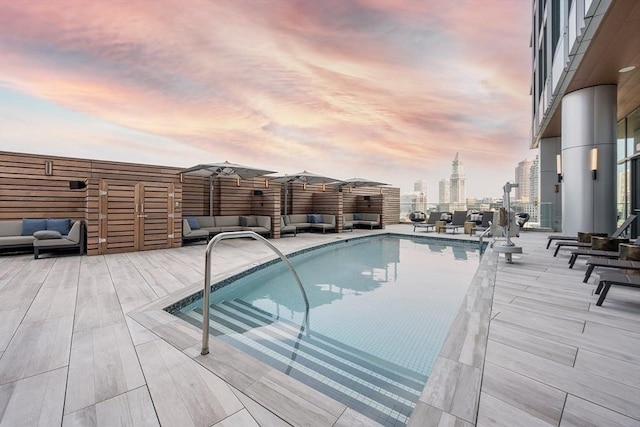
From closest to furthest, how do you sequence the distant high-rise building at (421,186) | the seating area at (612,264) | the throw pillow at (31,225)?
1. the seating area at (612,264)
2. the throw pillow at (31,225)
3. the distant high-rise building at (421,186)

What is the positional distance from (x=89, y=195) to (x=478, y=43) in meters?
11.5

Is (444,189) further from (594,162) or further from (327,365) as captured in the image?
(327,365)

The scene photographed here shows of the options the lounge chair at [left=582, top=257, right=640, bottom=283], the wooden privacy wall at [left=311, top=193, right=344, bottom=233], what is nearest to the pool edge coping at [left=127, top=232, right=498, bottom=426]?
the lounge chair at [left=582, top=257, right=640, bottom=283]

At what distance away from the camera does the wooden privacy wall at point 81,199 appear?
555cm

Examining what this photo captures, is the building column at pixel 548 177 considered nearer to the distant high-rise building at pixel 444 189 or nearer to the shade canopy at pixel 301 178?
the shade canopy at pixel 301 178

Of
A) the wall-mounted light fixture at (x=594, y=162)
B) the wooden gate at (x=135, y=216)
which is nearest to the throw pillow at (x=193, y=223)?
the wooden gate at (x=135, y=216)

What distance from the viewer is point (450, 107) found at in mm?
12562

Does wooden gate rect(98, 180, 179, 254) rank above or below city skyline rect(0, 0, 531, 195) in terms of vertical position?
below

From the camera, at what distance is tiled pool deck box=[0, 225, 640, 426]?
49.8 inches

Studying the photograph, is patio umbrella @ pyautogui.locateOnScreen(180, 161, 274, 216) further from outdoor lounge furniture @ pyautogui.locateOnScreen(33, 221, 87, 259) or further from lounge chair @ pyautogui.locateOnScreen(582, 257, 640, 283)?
lounge chair @ pyautogui.locateOnScreen(582, 257, 640, 283)

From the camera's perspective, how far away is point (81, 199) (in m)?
6.47

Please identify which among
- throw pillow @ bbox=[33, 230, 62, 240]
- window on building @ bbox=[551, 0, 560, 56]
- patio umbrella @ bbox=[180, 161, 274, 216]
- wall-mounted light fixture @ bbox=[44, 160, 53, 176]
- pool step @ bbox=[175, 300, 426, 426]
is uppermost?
window on building @ bbox=[551, 0, 560, 56]

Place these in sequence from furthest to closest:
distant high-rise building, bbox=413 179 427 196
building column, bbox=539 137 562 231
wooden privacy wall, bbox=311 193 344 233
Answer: distant high-rise building, bbox=413 179 427 196
wooden privacy wall, bbox=311 193 344 233
building column, bbox=539 137 562 231

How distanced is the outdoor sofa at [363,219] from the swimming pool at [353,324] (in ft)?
21.9
